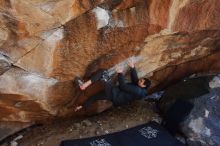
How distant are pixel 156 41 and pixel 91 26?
1.26 meters

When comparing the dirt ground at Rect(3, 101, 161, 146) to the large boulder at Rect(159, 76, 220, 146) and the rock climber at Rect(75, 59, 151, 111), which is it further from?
the rock climber at Rect(75, 59, 151, 111)

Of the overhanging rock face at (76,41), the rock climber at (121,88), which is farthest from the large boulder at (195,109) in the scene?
the rock climber at (121,88)

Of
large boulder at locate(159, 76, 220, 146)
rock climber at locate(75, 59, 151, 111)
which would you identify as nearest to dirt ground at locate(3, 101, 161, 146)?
large boulder at locate(159, 76, 220, 146)

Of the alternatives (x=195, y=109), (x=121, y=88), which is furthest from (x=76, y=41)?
(x=195, y=109)

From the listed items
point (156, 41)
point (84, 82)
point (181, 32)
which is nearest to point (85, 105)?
point (84, 82)

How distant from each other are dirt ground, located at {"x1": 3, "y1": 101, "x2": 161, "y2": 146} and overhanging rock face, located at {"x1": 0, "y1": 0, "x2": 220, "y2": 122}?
28 cm

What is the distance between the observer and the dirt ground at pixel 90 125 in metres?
5.88

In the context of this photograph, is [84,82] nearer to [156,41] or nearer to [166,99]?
[156,41]

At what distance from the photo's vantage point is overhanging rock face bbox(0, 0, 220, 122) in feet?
13.9

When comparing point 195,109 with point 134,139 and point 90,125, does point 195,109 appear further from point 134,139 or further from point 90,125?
point 90,125

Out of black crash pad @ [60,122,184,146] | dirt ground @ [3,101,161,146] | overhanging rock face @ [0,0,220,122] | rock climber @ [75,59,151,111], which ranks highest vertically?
overhanging rock face @ [0,0,220,122]

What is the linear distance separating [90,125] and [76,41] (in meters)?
1.95

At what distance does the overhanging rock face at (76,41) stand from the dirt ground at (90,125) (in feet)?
0.93

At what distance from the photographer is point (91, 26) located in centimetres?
461
